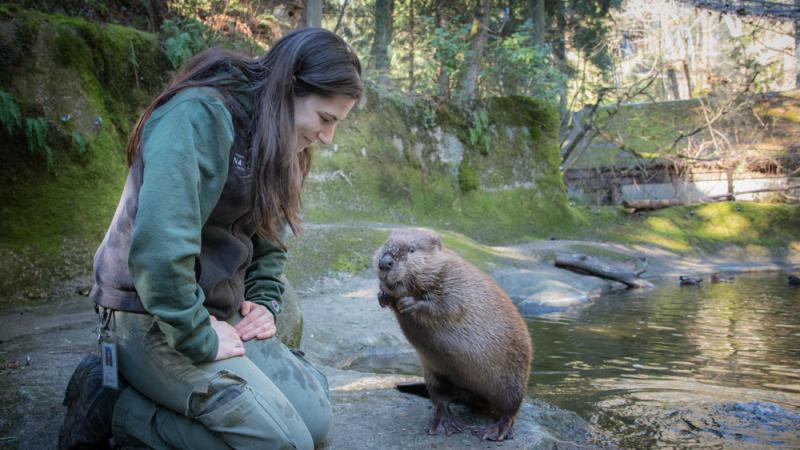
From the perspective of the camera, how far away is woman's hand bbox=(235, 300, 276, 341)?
2582 mm

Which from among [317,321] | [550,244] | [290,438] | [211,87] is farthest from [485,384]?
[550,244]

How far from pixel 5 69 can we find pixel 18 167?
0.95 meters

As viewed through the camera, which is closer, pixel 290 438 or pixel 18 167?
pixel 290 438

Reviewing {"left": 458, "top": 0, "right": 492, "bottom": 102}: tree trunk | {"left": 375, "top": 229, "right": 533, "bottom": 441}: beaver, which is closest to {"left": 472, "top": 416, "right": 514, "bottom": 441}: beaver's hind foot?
{"left": 375, "top": 229, "right": 533, "bottom": 441}: beaver

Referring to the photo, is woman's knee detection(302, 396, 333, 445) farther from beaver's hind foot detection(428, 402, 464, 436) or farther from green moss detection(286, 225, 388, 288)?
green moss detection(286, 225, 388, 288)

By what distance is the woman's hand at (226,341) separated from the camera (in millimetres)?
2180

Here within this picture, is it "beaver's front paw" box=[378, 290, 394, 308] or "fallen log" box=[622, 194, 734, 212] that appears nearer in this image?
"beaver's front paw" box=[378, 290, 394, 308]

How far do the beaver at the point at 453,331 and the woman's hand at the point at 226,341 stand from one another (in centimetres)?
87

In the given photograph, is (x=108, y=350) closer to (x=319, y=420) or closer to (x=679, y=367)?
(x=319, y=420)

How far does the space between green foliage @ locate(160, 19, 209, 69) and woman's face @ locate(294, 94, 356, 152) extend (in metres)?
6.01

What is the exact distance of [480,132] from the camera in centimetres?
1300

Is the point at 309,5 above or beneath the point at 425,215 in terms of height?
above

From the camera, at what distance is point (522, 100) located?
13.7m

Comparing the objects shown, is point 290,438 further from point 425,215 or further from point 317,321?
point 425,215
